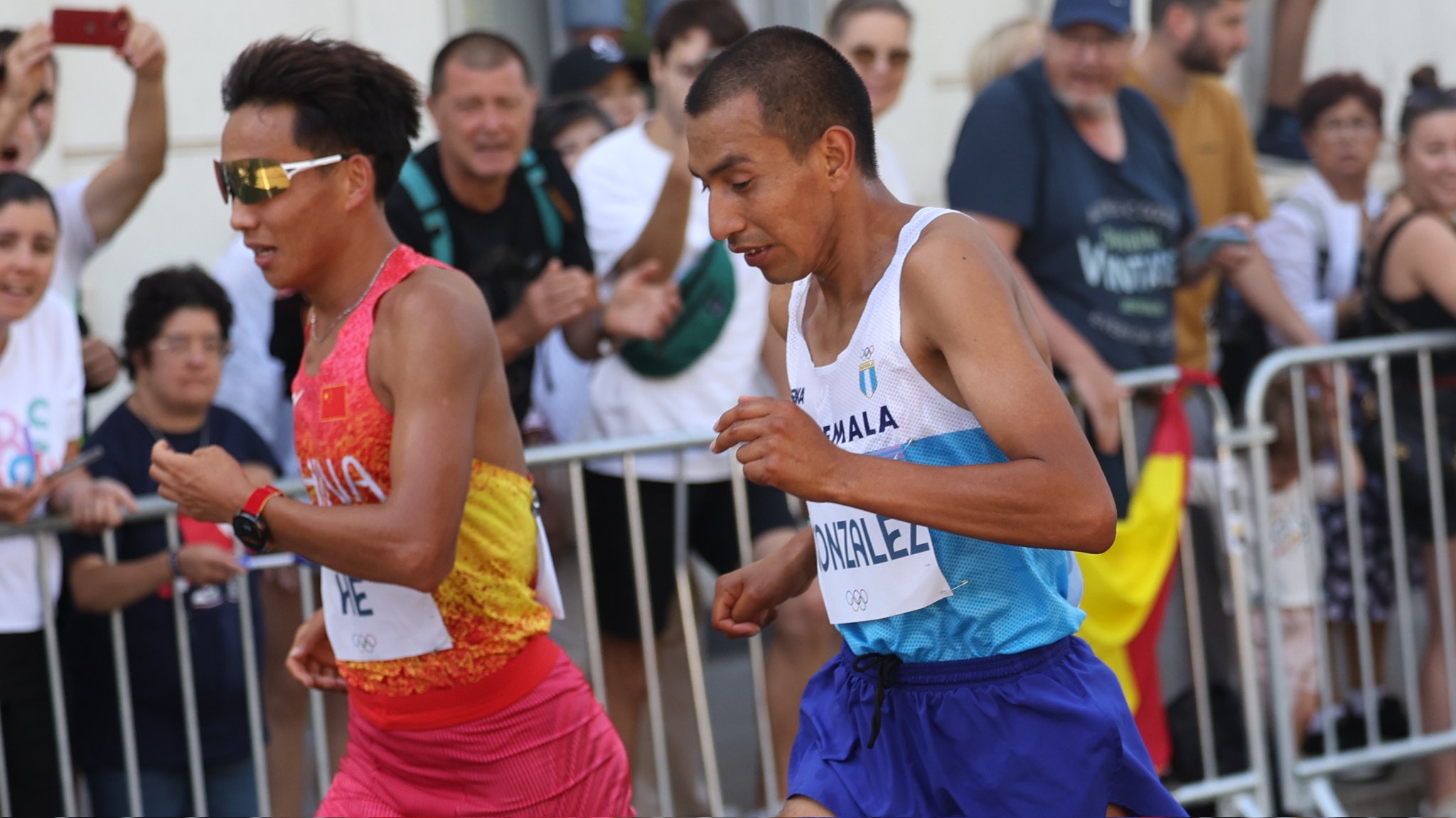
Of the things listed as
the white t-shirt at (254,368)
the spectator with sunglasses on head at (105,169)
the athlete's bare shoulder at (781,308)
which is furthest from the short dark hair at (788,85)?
the white t-shirt at (254,368)

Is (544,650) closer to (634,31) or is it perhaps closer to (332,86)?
(332,86)

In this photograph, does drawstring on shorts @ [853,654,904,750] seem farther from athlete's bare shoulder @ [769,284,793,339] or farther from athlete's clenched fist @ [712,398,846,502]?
athlete's bare shoulder @ [769,284,793,339]

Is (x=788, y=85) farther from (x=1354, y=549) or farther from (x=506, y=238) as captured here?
(x=1354, y=549)

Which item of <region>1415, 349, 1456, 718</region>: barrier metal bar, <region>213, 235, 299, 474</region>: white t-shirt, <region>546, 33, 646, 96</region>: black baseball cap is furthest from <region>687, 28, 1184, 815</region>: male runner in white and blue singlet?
<region>546, 33, 646, 96</region>: black baseball cap

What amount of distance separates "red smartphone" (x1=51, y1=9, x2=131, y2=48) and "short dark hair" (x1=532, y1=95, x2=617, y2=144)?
1.97 meters

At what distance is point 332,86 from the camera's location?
3.32 metres

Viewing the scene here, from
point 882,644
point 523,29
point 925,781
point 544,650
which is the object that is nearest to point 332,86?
point 544,650

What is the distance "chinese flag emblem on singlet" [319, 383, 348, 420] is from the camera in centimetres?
319

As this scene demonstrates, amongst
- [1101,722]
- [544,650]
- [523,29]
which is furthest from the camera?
[523,29]

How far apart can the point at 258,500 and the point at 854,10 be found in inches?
133

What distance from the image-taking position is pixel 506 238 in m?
5.01

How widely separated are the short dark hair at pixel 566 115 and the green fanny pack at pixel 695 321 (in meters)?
1.52

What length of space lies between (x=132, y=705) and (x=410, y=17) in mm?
3539

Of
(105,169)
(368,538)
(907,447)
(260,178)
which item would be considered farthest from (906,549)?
(105,169)
